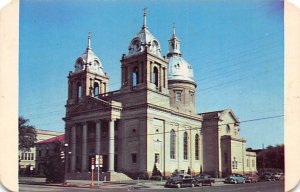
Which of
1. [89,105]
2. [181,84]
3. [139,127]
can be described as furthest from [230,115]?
[181,84]

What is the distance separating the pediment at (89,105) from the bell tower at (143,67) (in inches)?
103

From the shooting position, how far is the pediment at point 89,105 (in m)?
41.0

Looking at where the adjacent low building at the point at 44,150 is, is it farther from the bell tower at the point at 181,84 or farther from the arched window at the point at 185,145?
the bell tower at the point at 181,84

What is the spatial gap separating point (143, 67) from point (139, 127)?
19.1 feet

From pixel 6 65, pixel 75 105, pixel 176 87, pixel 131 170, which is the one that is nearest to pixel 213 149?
pixel 176 87

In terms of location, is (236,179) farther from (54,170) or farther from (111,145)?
(54,170)

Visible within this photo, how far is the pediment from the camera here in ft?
135

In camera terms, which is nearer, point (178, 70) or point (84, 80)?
point (84, 80)

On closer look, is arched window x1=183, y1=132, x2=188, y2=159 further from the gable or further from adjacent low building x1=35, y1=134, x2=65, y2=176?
adjacent low building x1=35, y1=134, x2=65, y2=176

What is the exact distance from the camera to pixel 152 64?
4034cm

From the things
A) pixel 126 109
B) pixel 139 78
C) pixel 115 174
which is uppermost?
pixel 139 78

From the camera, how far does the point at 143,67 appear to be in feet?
131

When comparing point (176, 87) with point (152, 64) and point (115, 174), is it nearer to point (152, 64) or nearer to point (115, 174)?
point (152, 64)

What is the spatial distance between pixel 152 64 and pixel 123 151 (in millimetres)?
8936
